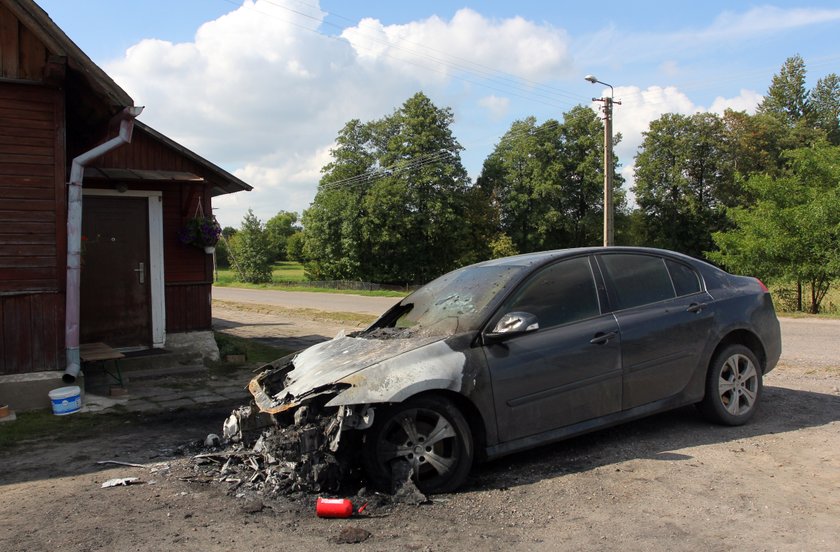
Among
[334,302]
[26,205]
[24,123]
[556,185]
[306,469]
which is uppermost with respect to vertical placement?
[556,185]

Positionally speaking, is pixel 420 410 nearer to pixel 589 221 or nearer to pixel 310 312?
pixel 310 312

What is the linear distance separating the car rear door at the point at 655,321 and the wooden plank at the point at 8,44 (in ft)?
20.9

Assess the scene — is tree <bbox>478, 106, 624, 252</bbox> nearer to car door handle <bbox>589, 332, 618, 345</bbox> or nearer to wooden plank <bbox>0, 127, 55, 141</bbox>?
wooden plank <bbox>0, 127, 55, 141</bbox>

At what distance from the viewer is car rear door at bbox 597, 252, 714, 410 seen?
4887 mm

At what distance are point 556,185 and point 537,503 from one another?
47892 millimetres

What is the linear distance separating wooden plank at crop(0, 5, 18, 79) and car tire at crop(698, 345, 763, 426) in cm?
753

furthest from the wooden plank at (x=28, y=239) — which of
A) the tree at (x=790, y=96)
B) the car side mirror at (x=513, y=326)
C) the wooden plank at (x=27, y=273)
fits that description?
the tree at (x=790, y=96)

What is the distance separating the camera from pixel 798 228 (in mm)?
19188

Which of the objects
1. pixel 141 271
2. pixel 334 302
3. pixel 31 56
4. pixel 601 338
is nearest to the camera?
pixel 601 338

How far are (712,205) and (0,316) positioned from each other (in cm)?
5052

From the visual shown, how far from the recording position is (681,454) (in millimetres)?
4703

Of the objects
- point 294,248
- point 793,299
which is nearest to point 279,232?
point 294,248

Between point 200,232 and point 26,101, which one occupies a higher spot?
point 26,101

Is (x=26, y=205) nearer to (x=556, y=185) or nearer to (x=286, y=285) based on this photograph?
(x=286, y=285)
